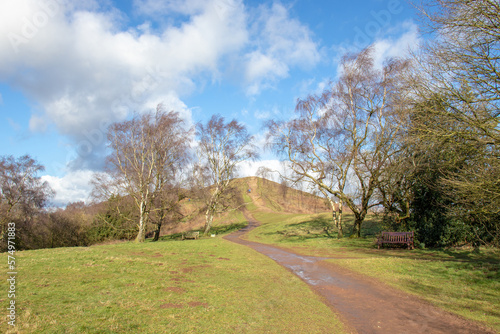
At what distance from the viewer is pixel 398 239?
1769cm

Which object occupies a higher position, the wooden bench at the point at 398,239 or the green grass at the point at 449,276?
the wooden bench at the point at 398,239

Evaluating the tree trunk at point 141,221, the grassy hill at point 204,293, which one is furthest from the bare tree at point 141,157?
the grassy hill at point 204,293

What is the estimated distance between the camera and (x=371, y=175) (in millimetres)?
20594

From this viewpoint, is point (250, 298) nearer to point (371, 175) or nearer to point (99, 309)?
point (99, 309)

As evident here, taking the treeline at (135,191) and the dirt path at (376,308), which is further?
the treeline at (135,191)

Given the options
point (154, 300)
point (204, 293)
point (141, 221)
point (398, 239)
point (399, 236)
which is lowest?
point (204, 293)

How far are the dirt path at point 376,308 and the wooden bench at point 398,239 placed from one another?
7878mm

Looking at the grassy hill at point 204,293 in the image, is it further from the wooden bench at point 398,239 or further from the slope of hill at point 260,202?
the slope of hill at point 260,202

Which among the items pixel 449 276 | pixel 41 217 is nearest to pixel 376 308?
pixel 449 276

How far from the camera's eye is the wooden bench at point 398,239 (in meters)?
17.4

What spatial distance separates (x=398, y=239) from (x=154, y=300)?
16255mm

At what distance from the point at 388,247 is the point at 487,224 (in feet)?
18.9

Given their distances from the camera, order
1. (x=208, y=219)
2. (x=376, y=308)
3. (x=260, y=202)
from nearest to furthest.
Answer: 1. (x=376, y=308)
2. (x=208, y=219)
3. (x=260, y=202)

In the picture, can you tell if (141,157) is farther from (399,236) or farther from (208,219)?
(399,236)
